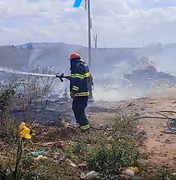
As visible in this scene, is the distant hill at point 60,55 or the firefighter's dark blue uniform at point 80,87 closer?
the firefighter's dark blue uniform at point 80,87

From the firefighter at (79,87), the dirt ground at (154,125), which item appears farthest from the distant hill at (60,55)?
the firefighter at (79,87)

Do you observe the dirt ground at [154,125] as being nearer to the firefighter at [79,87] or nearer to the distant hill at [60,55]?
the firefighter at [79,87]

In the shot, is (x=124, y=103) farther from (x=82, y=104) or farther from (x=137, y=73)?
(x=137, y=73)

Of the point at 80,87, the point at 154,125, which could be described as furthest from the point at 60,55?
the point at 80,87

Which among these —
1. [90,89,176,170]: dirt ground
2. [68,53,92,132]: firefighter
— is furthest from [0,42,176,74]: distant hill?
[68,53,92,132]: firefighter

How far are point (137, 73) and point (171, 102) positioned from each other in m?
10.2

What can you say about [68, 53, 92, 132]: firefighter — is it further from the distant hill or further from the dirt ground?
the distant hill

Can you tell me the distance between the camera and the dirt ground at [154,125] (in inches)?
285

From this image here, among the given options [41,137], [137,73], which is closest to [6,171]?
[41,137]

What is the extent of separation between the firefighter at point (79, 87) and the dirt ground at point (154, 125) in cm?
117

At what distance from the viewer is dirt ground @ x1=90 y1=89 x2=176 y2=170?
7238mm

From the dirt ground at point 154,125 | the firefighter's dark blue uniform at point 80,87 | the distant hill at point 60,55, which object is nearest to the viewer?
the dirt ground at point 154,125

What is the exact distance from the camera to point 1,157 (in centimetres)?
626

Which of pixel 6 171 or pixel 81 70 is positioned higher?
pixel 81 70
